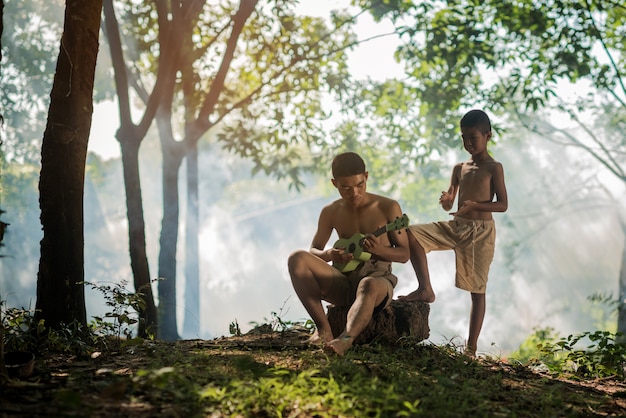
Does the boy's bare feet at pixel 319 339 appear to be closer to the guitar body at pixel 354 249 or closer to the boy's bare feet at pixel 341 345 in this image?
the boy's bare feet at pixel 341 345

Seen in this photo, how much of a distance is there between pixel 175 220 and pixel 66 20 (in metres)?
5.57

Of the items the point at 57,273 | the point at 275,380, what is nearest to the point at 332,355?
the point at 275,380

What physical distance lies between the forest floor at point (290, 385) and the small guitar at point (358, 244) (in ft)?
2.18

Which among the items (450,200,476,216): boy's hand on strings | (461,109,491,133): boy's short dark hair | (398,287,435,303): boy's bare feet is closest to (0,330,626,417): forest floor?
(398,287,435,303): boy's bare feet

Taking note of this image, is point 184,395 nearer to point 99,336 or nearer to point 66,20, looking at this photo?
point 99,336

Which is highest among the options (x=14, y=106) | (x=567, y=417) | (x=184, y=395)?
(x=14, y=106)

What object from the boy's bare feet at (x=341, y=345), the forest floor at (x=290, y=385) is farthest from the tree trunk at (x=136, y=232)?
Answer: the boy's bare feet at (x=341, y=345)

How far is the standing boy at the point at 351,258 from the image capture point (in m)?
4.57

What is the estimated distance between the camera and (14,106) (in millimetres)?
21125

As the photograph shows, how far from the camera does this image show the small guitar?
4609mm

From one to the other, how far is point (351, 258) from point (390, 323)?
2.48 feet

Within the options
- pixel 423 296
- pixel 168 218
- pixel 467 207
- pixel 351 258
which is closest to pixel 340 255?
pixel 351 258

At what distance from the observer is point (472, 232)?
5414 millimetres

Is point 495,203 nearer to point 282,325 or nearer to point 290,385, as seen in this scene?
point 282,325
